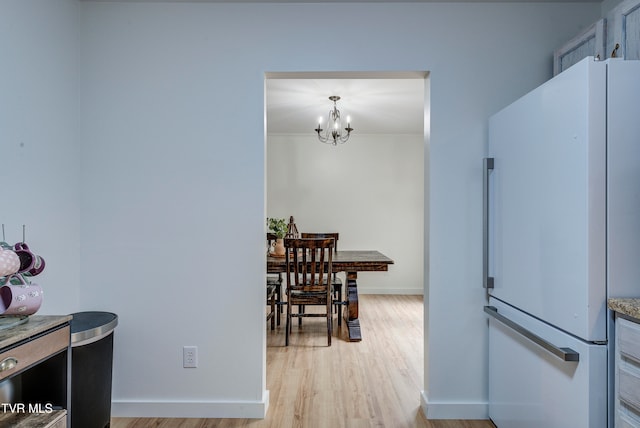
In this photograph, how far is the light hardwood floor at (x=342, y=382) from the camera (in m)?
2.22

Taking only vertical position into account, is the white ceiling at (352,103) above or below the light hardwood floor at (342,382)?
above

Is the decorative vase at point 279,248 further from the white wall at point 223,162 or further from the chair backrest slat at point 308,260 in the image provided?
the white wall at point 223,162

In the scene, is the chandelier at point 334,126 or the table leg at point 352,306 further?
the chandelier at point 334,126

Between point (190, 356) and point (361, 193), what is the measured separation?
162 inches

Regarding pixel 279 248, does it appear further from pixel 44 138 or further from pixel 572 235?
pixel 572 235

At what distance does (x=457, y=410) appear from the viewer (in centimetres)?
223

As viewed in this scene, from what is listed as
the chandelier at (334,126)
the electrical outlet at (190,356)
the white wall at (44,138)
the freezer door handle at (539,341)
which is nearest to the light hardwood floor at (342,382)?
the electrical outlet at (190,356)

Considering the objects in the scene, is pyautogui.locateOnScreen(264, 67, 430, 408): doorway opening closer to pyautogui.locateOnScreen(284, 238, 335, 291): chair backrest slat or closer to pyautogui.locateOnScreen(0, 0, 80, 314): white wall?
pyautogui.locateOnScreen(284, 238, 335, 291): chair backrest slat

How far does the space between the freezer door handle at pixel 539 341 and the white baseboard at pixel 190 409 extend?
140 centimetres

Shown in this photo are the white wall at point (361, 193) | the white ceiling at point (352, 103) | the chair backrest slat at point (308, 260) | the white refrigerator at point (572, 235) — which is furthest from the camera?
the white wall at point (361, 193)

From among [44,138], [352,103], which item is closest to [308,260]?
[352,103]

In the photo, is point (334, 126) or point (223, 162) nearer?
point (223, 162)

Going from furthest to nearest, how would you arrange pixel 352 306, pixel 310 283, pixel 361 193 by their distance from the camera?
pixel 361 193 < pixel 352 306 < pixel 310 283

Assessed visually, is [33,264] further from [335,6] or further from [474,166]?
[474,166]
